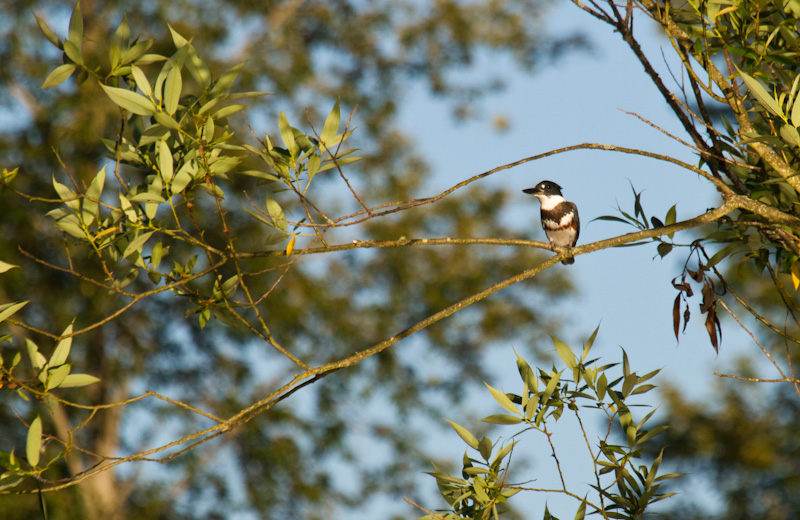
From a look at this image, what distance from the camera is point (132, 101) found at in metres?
2.16

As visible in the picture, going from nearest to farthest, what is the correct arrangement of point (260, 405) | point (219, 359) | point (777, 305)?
point (260, 405) < point (777, 305) < point (219, 359)

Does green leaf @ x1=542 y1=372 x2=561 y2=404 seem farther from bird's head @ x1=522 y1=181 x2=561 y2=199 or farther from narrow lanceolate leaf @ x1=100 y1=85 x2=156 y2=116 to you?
bird's head @ x1=522 y1=181 x2=561 y2=199

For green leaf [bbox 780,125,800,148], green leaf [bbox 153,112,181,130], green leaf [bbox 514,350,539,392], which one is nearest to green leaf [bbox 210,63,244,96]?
green leaf [bbox 153,112,181,130]

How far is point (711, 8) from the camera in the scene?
2.47 metres

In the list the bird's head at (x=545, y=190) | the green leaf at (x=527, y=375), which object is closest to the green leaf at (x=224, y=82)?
the green leaf at (x=527, y=375)

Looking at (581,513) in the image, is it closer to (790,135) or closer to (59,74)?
(790,135)

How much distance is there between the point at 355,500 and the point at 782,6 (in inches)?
391

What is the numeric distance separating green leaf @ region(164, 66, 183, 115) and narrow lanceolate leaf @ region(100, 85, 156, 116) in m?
0.04

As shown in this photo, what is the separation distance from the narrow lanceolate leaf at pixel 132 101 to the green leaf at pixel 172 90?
0.15ft

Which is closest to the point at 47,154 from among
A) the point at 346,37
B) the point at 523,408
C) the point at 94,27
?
the point at 94,27

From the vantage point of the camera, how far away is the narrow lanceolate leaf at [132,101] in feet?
6.93

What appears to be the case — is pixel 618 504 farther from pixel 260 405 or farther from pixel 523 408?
pixel 260 405

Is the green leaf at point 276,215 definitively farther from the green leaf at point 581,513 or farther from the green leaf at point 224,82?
the green leaf at point 581,513

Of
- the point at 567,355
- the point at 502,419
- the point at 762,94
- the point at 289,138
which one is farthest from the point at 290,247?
the point at 762,94
